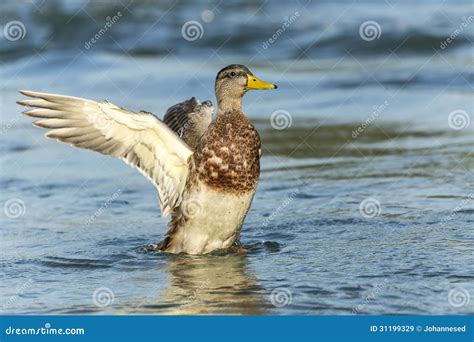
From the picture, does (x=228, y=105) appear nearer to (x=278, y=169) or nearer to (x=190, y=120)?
(x=190, y=120)

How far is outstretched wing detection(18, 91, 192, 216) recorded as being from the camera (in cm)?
838

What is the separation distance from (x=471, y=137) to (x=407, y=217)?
2891 millimetres

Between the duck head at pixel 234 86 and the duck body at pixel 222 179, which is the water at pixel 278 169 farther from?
the duck head at pixel 234 86

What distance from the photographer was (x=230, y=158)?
8.48 meters

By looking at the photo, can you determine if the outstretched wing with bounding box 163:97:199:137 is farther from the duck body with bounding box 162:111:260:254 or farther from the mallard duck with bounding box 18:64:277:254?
the duck body with bounding box 162:111:260:254

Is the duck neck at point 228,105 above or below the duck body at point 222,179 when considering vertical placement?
above

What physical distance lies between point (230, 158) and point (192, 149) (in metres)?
0.45

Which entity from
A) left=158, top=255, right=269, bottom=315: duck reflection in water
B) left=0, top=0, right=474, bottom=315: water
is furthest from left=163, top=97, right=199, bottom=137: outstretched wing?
left=158, top=255, right=269, bottom=315: duck reflection in water

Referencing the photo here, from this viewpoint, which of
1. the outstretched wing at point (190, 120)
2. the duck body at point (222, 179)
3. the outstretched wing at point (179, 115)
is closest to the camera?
the duck body at point (222, 179)

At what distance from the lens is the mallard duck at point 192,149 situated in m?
8.47

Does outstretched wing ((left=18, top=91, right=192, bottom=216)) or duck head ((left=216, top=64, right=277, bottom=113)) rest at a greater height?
duck head ((left=216, top=64, right=277, bottom=113))

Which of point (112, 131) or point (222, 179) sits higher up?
point (112, 131)

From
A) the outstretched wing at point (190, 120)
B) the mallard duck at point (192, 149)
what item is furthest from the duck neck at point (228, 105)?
the outstretched wing at point (190, 120)

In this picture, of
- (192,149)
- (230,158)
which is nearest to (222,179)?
(230,158)
